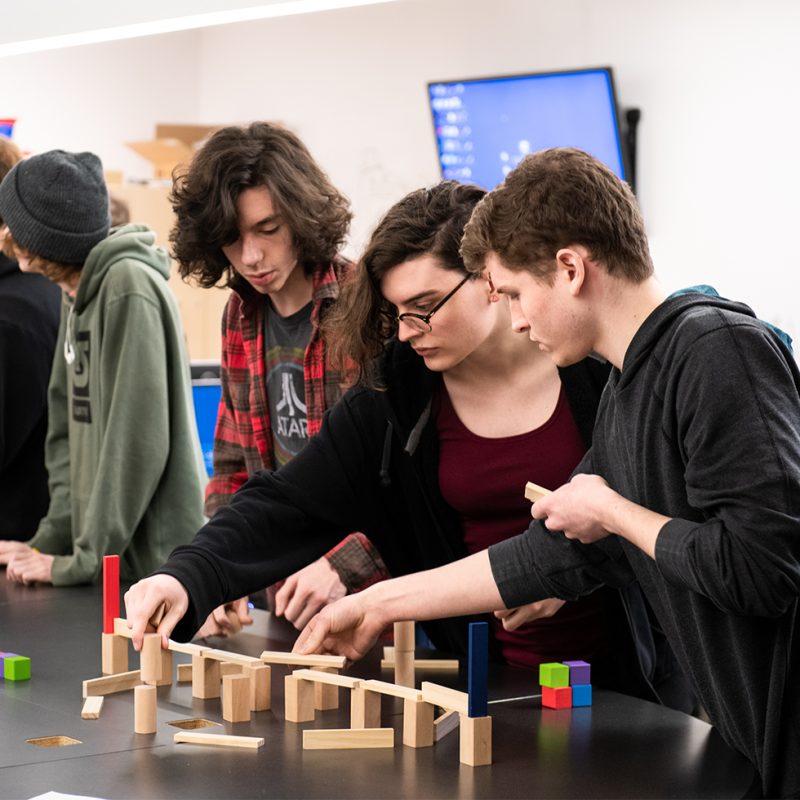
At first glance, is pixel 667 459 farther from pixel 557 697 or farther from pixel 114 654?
pixel 114 654

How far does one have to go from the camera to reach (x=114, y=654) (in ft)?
4.59

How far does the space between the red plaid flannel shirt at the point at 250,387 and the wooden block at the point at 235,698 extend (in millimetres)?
544

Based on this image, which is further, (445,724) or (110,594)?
(110,594)

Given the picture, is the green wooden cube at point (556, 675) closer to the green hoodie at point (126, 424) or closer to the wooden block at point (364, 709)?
the wooden block at point (364, 709)

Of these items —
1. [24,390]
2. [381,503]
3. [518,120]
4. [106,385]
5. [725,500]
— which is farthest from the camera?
[518,120]

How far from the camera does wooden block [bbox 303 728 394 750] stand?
1.11 meters

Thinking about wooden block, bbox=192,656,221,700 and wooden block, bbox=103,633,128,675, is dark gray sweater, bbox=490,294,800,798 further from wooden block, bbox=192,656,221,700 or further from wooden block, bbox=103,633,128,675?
wooden block, bbox=103,633,128,675

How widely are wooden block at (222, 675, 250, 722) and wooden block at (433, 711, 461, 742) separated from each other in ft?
0.76

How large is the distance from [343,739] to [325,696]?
15 cm

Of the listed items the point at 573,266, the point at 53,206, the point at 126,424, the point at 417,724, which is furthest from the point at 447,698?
the point at 53,206

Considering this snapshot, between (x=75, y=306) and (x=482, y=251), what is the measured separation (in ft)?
3.83

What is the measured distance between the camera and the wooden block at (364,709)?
1.17 metres

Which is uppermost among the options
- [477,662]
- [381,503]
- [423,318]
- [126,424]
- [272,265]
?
[272,265]

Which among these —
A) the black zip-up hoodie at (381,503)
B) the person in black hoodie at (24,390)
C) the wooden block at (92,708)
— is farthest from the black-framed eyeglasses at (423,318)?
the person in black hoodie at (24,390)
